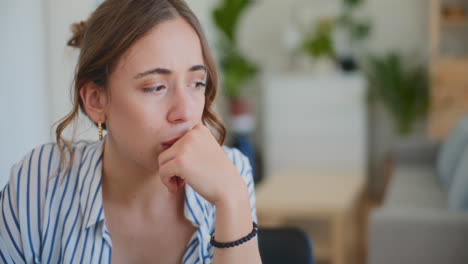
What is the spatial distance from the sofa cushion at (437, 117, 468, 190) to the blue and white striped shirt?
272cm

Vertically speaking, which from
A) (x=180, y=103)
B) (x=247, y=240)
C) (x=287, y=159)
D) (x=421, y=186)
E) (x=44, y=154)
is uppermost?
(x=180, y=103)

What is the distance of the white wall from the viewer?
155 cm

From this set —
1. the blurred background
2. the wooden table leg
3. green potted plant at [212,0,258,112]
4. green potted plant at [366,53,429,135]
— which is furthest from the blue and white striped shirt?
green potted plant at [366,53,429,135]

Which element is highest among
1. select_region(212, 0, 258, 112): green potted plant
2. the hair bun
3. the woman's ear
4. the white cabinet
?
the hair bun

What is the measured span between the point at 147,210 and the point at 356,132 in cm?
389

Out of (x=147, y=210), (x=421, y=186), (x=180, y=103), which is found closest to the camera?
(x=180, y=103)

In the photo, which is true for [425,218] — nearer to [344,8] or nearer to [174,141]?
[174,141]

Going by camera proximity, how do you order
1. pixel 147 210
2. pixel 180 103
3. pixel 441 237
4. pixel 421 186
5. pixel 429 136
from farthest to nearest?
pixel 429 136
pixel 421 186
pixel 441 237
pixel 147 210
pixel 180 103

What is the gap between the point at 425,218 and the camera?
256 cm

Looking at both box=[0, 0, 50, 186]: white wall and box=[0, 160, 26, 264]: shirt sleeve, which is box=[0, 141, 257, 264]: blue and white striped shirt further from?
box=[0, 0, 50, 186]: white wall

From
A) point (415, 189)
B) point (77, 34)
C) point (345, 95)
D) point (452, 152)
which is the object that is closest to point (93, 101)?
point (77, 34)

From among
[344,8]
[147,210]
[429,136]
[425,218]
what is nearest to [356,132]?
[429,136]

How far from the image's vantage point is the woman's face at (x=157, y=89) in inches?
46.4

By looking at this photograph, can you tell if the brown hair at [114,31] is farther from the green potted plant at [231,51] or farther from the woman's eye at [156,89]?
the green potted plant at [231,51]
